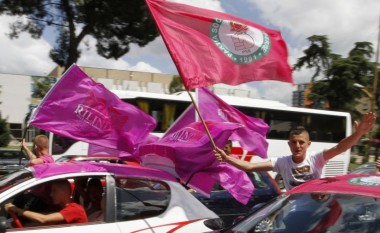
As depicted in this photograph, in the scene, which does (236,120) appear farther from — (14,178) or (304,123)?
(304,123)

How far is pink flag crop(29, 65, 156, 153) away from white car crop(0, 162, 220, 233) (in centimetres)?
64

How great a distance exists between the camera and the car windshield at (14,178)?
3981mm

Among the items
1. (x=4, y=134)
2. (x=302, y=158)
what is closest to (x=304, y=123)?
(x=302, y=158)

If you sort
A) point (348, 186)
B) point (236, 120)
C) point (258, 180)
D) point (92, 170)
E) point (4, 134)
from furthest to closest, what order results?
point (4, 134), point (258, 180), point (236, 120), point (92, 170), point (348, 186)

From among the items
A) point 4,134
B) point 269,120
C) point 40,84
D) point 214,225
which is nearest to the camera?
point 214,225

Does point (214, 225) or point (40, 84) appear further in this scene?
point (40, 84)

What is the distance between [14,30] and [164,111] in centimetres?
1133

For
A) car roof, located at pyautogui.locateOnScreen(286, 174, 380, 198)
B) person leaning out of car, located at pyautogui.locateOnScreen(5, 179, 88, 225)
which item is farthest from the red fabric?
car roof, located at pyautogui.locateOnScreen(286, 174, 380, 198)

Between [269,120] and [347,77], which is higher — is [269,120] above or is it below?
below

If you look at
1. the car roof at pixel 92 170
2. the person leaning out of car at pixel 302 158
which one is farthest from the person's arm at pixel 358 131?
the car roof at pixel 92 170

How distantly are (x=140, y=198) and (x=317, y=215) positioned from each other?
1651mm

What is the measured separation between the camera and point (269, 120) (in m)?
17.2

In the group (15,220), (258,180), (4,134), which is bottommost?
(4,134)

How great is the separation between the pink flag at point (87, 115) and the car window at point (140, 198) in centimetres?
88
